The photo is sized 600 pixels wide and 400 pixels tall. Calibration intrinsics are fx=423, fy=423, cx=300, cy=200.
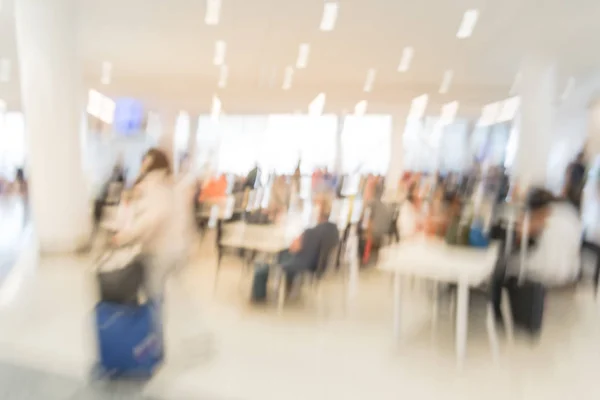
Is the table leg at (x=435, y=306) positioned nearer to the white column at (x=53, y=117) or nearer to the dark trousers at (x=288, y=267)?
the dark trousers at (x=288, y=267)

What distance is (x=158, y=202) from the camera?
7.70 feet

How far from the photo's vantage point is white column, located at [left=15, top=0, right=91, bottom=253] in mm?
4609

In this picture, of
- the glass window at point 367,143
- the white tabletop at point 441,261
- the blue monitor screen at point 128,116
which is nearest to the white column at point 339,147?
the glass window at point 367,143

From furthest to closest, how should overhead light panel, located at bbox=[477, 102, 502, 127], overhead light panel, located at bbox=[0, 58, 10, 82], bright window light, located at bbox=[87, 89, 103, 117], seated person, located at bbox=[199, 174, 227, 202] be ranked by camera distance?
overhead light panel, located at bbox=[477, 102, 502, 127], bright window light, located at bbox=[87, 89, 103, 117], overhead light panel, located at bbox=[0, 58, 10, 82], seated person, located at bbox=[199, 174, 227, 202]

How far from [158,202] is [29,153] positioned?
3458mm

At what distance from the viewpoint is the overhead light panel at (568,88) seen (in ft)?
28.7

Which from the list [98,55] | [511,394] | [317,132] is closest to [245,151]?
[317,132]

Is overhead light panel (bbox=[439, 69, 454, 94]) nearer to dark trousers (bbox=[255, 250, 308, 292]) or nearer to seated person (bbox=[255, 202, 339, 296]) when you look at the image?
seated person (bbox=[255, 202, 339, 296])

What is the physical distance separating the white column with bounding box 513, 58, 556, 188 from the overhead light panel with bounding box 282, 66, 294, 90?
13.2ft

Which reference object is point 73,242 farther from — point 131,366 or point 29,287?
point 131,366

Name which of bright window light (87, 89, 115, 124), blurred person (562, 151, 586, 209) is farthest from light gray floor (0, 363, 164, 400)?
bright window light (87, 89, 115, 124)

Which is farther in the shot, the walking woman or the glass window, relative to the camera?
the glass window

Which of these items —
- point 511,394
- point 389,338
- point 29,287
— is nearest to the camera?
point 511,394

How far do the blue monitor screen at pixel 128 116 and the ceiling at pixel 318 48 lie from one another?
0.91 ft
